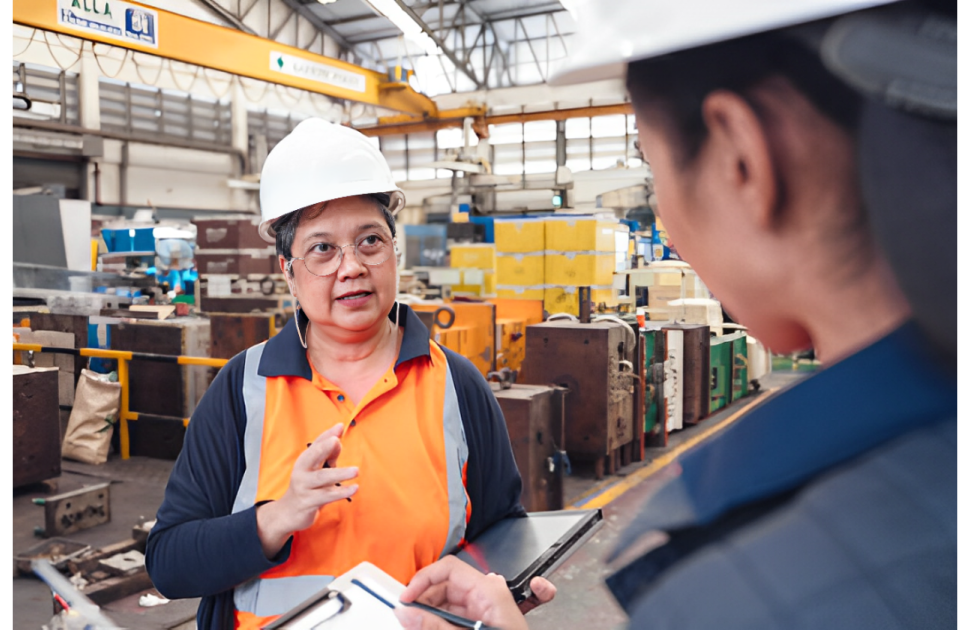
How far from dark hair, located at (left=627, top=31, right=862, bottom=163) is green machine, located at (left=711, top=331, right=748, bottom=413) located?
0.28m

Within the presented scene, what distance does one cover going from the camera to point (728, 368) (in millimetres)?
1090

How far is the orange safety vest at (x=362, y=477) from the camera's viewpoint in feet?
4.76

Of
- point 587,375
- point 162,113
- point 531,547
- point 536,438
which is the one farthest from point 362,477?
point 162,113

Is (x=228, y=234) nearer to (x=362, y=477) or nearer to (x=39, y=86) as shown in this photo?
(x=39, y=86)

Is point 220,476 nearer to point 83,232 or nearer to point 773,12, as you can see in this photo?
point 773,12

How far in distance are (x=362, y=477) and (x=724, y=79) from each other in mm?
1238

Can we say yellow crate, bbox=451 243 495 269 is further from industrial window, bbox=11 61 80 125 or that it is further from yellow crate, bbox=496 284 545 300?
industrial window, bbox=11 61 80 125

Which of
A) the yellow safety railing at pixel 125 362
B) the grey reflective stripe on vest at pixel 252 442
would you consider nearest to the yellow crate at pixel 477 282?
the yellow safety railing at pixel 125 362

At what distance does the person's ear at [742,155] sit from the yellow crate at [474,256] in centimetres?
799

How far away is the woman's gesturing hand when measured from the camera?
4.09ft

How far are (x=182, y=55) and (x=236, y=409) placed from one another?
182 inches

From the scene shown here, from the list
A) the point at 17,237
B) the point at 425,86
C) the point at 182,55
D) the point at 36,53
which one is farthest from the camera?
the point at 425,86

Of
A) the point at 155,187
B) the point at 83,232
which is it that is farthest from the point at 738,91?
the point at 155,187

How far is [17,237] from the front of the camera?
373 cm
